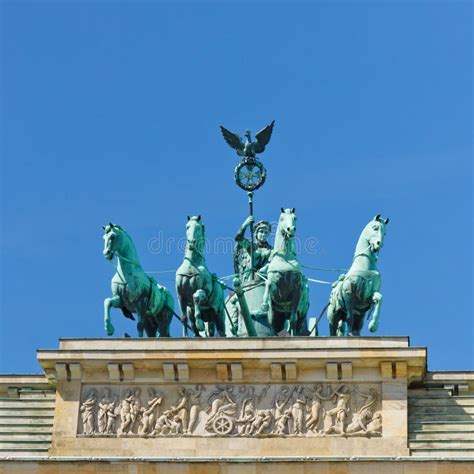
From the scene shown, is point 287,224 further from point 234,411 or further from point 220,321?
point 234,411

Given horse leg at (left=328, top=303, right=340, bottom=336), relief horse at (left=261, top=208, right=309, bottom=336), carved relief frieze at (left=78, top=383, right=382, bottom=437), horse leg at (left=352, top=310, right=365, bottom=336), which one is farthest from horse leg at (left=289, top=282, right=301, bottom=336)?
carved relief frieze at (left=78, top=383, right=382, bottom=437)

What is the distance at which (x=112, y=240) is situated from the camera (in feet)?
165

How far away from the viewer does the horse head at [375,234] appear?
164 ft

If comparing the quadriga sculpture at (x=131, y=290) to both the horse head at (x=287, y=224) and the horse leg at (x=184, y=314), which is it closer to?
the horse leg at (x=184, y=314)

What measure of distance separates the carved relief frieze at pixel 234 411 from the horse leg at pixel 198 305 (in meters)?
1.70

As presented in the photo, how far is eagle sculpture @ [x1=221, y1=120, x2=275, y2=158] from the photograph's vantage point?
5484cm

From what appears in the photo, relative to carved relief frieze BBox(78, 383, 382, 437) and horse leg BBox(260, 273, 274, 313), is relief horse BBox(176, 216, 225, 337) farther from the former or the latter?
carved relief frieze BBox(78, 383, 382, 437)

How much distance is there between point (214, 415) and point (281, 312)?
2755 mm

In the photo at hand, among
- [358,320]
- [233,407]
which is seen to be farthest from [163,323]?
[358,320]

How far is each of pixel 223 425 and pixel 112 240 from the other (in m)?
4.30

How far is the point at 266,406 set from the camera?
48.9 meters

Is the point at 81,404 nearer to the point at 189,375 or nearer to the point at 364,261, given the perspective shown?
the point at 189,375

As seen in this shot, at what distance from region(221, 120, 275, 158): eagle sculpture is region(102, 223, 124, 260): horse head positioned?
5187 mm

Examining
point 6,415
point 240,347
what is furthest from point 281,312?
point 6,415
